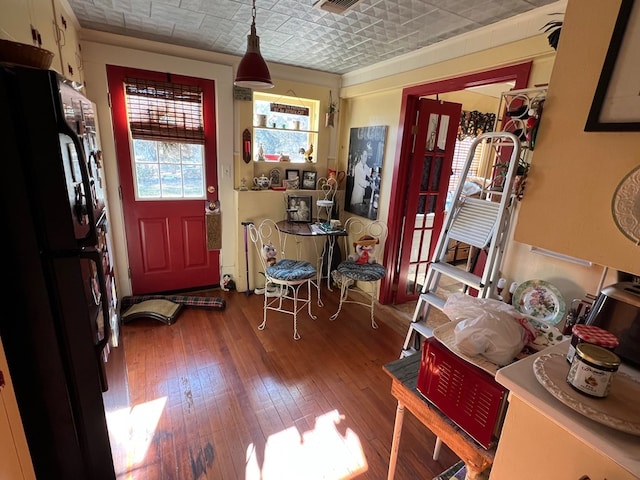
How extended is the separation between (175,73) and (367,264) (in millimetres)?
2453

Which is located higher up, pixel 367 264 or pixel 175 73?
pixel 175 73

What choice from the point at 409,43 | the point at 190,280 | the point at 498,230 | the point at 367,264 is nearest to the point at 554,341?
the point at 498,230

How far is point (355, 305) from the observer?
331cm

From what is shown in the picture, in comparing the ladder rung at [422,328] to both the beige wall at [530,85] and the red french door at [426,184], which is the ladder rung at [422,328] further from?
the red french door at [426,184]

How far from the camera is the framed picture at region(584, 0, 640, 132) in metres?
0.64

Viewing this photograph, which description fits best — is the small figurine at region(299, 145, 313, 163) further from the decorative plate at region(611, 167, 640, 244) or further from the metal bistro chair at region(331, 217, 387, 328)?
the decorative plate at region(611, 167, 640, 244)

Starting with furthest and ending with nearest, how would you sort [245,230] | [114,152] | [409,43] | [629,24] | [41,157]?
[245,230] < [114,152] < [409,43] < [41,157] < [629,24]

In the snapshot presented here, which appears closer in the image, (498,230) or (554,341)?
(554,341)

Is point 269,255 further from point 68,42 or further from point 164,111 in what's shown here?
point 68,42

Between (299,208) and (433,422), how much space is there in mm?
2620

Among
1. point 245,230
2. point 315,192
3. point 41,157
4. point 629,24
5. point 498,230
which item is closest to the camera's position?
point 629,24

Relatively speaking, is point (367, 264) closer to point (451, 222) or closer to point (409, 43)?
point (451, 222)

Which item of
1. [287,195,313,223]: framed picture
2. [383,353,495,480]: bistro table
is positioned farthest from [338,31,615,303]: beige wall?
[287,195,313,223]: framed picture

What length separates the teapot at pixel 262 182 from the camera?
10.8 ft
